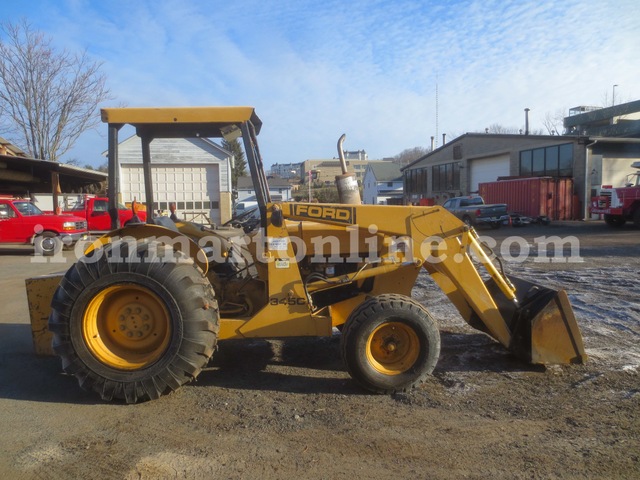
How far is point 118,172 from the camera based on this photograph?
489 cm

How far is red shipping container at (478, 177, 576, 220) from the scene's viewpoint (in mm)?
26891

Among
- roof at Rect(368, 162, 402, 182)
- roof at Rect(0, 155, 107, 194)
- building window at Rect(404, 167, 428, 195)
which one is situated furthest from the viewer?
roof at Rect(368, 162, 402, 182)

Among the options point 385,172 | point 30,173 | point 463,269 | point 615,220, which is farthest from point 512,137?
point 385,172

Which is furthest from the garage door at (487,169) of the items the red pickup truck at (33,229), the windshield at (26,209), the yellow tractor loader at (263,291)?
the yellow tractor loader at (263,291)

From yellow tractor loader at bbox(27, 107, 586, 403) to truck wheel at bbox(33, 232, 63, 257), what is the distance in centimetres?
1245

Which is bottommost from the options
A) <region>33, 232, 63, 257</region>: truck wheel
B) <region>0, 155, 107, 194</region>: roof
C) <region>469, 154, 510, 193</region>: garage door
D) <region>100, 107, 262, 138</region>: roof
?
<region>33, 232, 63, 257</region>: truck wheel

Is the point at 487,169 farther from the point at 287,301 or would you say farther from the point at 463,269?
the point at 287,301

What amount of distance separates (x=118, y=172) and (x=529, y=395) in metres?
4.34

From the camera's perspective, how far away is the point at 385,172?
228 ft

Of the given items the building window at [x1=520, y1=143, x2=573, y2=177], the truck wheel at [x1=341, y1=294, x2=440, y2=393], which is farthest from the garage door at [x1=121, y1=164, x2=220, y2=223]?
the building window at [x1=520, y1=143, x2=573, y2=177]

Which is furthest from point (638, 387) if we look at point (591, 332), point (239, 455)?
point (239, 455)

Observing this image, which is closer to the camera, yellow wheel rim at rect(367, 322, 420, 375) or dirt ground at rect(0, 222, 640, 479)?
dirt ground at rect(0, 222, 640, 479)

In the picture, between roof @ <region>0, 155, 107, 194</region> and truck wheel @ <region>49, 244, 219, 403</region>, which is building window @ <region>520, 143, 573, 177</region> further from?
truck wheel @ <region>49, 244, 219, 403</region>

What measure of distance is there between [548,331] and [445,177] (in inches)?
1463
